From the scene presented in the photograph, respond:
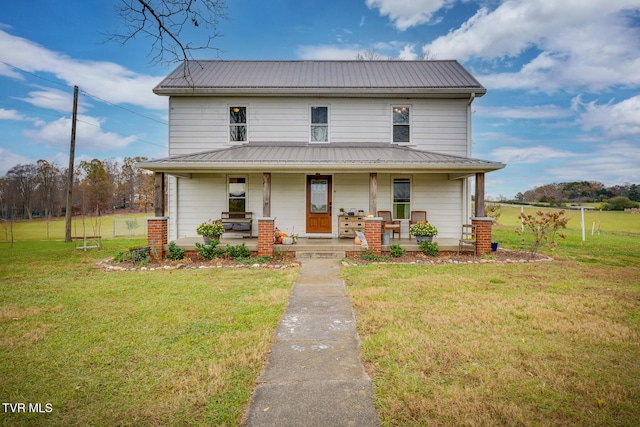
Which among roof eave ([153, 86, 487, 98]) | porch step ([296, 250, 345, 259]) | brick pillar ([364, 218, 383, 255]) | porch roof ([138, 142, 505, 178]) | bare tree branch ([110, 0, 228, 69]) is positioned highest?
roof eave ([153, 86, 487, 98])

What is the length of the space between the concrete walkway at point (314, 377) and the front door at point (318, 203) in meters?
6.36

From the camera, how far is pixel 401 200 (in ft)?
37.3

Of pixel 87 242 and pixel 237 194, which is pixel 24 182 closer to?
pixel 87 242

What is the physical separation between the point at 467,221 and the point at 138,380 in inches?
436

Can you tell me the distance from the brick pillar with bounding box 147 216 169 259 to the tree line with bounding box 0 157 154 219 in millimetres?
4064

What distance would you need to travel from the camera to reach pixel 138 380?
109 inches

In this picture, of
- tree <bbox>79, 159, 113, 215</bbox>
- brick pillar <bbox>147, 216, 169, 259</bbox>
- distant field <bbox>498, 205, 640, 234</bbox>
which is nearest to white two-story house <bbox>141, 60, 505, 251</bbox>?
brick pillar <bbox>147, 216, 169, 259</bbox>

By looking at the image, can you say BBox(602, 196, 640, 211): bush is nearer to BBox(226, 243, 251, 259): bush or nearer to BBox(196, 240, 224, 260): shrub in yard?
BBox(226, 243, 251, 259): bush

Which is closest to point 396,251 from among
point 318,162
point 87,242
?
point 318,162

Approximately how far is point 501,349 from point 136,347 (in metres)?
4.05

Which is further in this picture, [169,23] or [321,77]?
[321,77]

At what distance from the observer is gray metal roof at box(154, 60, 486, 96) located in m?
11.0

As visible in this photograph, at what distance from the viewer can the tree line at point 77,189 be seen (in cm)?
2080

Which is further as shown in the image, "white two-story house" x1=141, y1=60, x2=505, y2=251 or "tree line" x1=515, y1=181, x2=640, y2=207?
"tree line" x1=515, y1=181, x2=640, y2=207
